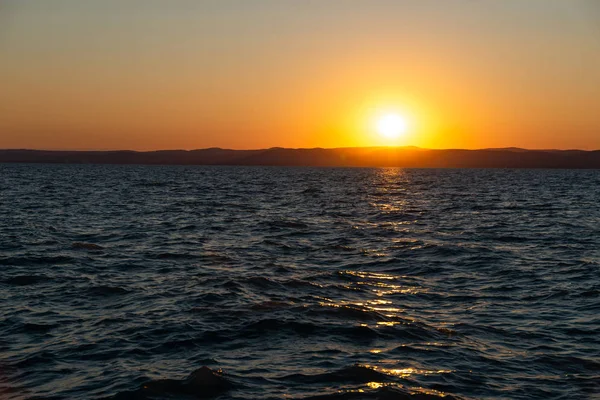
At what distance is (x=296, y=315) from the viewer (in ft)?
51.0

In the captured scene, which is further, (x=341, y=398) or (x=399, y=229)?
(x=399, y=229)

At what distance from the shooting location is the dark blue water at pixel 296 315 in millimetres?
11250

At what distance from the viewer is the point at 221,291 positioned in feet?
59.4

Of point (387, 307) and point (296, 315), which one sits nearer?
point (296, 315)

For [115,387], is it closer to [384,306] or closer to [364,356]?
[364,356]

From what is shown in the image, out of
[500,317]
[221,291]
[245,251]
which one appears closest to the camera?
[500,317]

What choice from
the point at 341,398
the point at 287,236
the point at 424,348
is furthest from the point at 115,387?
the point at 287,236

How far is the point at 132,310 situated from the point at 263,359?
5.02 metres

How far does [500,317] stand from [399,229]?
1959cm

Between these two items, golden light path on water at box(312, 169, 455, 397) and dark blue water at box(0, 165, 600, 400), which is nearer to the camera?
dark blue water at box(0, 165, 600, 400)

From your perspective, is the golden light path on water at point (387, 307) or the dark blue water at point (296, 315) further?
the golden light path on water at point (387, 307)

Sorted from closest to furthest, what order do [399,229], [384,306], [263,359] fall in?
[263,359] → [384,306] → [399,229]

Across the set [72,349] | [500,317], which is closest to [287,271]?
[500,317]

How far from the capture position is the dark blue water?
1125 cm
